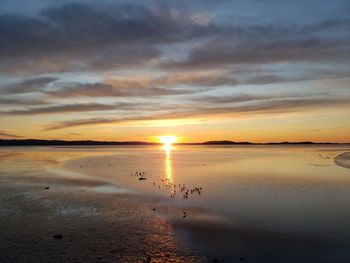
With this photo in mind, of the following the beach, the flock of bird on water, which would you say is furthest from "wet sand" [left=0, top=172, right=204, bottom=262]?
the flock of bird on water

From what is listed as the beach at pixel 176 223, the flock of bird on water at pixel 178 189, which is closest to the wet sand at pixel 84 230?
the beach at pixel 176 223

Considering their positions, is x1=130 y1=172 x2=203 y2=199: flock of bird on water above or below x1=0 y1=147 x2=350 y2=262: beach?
above

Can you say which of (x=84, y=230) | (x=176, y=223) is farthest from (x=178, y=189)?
(x=84, y=230)

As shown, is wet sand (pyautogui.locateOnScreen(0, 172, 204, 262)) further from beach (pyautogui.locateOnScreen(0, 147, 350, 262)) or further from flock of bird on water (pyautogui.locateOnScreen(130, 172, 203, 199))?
flock of bird on water (pyautogui.locateOnScreen(130, 172, 203, 199))

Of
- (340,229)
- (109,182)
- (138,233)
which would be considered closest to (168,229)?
(138,233)

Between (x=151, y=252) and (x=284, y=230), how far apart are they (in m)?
7.41

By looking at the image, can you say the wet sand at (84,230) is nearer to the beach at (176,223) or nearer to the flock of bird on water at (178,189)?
the beach at (176,223)

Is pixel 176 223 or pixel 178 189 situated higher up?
pixel 178 189

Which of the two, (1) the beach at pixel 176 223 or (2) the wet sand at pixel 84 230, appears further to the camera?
(1) the beach at pixel 176 223

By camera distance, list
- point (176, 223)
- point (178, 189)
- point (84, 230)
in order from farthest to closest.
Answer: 1. point (178, 189)
2. point (176, 223)
3. point (84, 230)

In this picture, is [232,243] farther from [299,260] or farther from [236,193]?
[236,193]

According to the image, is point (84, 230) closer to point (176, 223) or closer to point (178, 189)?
point (176, 223)

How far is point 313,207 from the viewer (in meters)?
22.7

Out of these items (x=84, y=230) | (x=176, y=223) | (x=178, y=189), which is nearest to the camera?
(x=84, y=230)
